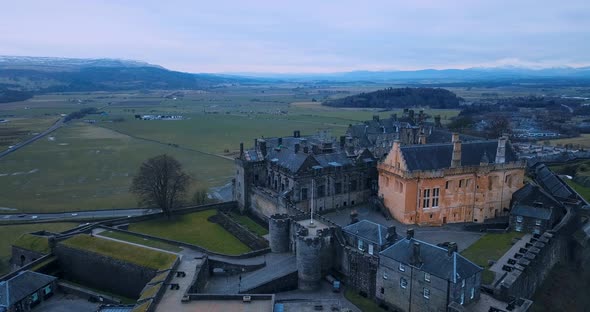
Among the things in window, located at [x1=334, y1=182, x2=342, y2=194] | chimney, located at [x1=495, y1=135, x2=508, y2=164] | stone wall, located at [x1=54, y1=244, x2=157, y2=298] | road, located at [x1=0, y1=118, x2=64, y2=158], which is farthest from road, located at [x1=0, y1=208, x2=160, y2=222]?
road, located at [x1=0, y1=118, x2=64, y2=158]

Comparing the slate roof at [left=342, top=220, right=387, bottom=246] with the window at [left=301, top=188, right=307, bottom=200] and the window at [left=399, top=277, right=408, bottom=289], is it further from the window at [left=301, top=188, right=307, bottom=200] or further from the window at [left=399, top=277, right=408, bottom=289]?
the window at [left=301, top=188, right=307, bottom=200]

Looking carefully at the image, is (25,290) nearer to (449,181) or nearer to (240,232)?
(240,232)

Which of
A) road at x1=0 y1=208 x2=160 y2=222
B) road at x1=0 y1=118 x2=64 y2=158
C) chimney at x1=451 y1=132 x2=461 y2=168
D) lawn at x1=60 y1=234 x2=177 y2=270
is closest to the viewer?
lawn at x1=60 y1=234 x2=177 y2=270

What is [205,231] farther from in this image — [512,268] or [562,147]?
[562,147]

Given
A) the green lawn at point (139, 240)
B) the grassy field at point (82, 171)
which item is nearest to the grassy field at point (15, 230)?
the grassy field at point (82, 171)

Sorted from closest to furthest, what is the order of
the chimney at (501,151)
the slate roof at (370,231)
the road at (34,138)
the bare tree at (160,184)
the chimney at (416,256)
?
1. the chimney at (416,256)
2. the slate roof at (370,231)
3. the chimney at (501,151)
4. the bare tree at (160,184)
5. the road at (34,138)

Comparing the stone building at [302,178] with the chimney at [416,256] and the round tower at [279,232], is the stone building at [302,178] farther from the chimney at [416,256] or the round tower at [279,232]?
the chimney at [416,256]

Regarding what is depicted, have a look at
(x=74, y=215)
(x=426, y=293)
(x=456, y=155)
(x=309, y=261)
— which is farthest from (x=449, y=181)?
(x=74, y=215)
